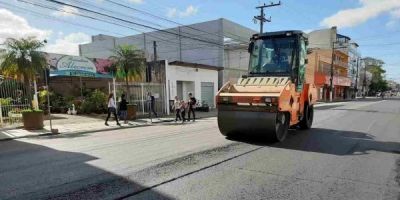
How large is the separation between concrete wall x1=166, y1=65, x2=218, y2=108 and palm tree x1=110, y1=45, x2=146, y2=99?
3793 millimetres

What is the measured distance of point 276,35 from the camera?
34.7ft

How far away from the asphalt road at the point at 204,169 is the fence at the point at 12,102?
546cm

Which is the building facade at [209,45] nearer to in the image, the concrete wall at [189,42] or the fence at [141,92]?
the concrete wall at [189,42]

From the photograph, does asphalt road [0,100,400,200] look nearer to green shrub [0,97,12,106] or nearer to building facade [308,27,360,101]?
green shrub [0,97,12,106]

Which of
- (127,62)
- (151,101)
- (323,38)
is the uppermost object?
(323,38)

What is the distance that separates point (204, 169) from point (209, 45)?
1247 inches

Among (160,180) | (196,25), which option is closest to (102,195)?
(160,180)

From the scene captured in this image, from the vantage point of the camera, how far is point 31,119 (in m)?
14.2

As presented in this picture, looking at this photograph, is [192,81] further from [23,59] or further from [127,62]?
[23,59]

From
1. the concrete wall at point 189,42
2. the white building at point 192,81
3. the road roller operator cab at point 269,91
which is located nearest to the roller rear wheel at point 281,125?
Answer: the road roller operator cab at point 269,91

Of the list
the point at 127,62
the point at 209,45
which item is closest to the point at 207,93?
the point at 209,45

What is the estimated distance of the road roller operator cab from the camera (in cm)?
881

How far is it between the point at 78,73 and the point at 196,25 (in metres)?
21.1

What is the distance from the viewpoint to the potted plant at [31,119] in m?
14.2
